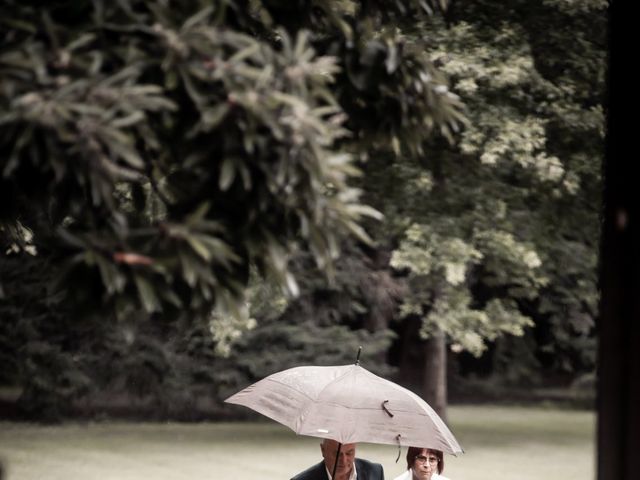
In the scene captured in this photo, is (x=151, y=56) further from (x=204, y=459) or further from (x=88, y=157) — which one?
(x=204, y=459)

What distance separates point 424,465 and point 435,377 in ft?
46.8

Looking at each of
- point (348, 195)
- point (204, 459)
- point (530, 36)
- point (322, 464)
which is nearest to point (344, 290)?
point (204, 459)

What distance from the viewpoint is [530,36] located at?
1788 cm

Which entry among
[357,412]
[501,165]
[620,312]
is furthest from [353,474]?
[501,165]

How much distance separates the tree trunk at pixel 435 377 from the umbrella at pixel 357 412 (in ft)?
46.2

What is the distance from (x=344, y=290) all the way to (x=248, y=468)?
6.13 m

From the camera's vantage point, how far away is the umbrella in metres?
6.56

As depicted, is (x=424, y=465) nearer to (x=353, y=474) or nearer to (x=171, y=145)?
(x=353, y=474)

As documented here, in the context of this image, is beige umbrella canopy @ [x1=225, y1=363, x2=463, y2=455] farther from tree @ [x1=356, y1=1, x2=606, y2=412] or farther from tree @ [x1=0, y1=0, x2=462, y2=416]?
tree @ [x1=356, y1=1, x2=606, y2=412]

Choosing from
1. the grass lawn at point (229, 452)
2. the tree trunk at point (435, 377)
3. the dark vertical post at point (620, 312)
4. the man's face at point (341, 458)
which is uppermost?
the dark vertical post at point (620, 312)

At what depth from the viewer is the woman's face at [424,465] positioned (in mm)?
7355

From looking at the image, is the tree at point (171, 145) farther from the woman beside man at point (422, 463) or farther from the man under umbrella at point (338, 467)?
the woman beside man at point (422, 463)

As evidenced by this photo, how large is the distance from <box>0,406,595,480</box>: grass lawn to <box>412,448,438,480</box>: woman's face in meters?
9.78

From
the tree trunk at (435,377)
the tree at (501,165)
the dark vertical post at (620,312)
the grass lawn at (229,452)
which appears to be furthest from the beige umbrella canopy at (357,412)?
the tree trunk at (435,377)
